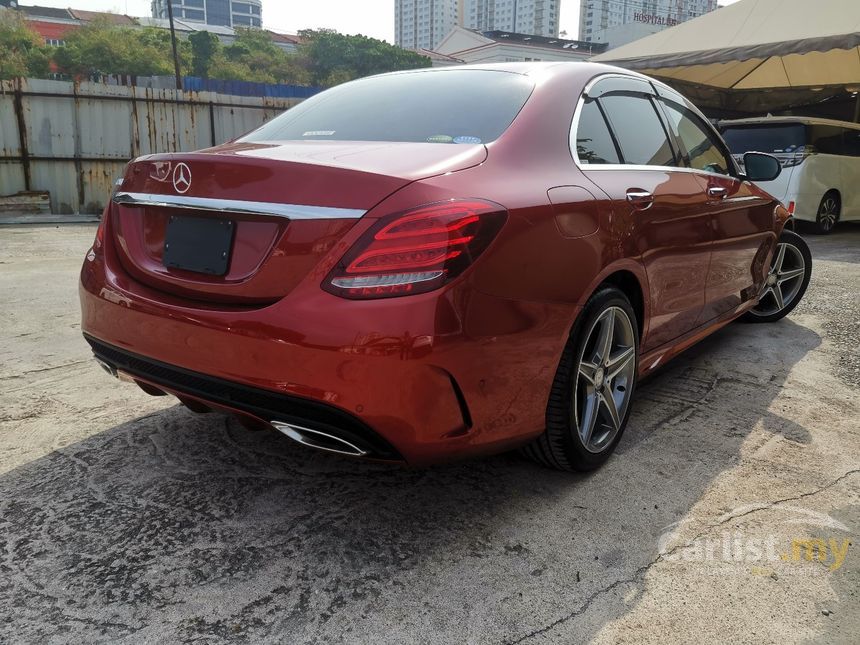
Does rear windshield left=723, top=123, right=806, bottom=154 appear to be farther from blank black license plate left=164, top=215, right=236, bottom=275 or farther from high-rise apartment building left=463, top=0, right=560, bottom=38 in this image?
high-rise apartment building left=463, top=0, right=560, bottom=38

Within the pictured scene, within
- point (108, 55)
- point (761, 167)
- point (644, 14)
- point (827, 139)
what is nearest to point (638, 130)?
point (761, 167)

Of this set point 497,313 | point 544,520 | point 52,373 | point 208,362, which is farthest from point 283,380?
point 52,373

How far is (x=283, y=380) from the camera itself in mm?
1892

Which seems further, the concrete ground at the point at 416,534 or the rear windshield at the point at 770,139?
the rear windshield at the point at 770,139

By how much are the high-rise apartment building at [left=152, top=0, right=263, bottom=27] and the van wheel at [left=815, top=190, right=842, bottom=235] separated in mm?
173601

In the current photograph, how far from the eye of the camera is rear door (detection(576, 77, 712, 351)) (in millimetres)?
2607

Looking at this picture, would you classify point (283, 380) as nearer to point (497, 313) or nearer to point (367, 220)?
point (367, 220)

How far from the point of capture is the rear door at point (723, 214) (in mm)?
3424

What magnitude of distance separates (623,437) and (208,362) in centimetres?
178

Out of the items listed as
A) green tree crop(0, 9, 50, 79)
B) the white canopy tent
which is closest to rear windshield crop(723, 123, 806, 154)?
the white canopy tent

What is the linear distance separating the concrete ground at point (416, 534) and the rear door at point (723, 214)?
652 mm

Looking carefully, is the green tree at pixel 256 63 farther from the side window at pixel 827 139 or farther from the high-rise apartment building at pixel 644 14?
the side window at pixel 827 139

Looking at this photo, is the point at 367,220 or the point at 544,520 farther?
the point at 544,520

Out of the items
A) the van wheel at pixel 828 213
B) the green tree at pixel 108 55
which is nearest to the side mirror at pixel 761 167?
the van wheel at pixel 828 213
